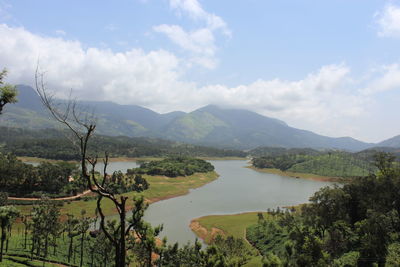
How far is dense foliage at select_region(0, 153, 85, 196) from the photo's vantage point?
228ft

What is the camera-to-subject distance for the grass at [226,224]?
52.6m

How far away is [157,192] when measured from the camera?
89.1 m

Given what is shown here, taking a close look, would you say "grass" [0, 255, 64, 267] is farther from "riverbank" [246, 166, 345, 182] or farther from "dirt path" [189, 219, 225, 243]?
"riverbank" [246, 166, 345, 182]

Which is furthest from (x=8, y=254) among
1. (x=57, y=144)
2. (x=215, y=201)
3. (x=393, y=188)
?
(x=57, y=144)

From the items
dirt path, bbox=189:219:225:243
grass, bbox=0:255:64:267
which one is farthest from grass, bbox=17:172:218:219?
grass, bbox=0:255:64:267

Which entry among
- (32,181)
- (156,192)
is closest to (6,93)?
(32,181)

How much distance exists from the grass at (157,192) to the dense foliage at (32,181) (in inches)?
242

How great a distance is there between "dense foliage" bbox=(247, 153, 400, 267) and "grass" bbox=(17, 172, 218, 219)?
27369mm

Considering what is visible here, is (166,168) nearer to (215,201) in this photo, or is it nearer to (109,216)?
(215,201)

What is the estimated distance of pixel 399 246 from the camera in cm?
2566

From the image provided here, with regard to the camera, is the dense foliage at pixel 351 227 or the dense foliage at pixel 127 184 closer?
the dense foliage at pixel 351 227

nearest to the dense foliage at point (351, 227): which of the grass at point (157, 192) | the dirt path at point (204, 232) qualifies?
the dirt path at point (204, 232)

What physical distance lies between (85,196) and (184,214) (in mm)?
28648

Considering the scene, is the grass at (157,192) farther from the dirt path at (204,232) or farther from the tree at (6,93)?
the tree at (6,93)
